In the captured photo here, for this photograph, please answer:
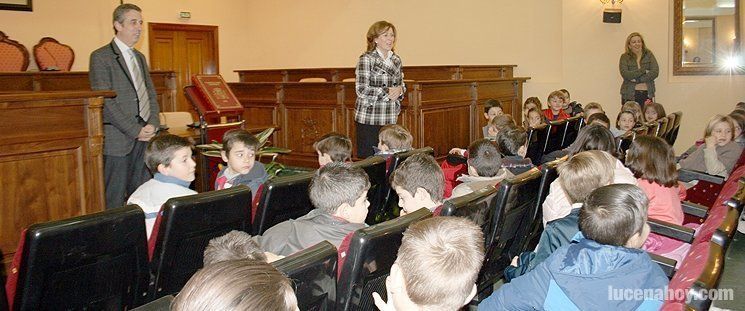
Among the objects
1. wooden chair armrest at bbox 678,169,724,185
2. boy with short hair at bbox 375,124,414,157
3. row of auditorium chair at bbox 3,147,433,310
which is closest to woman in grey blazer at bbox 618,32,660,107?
Answer: wooden chair armrest at bbox 678,169,724,185

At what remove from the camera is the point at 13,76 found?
7066 millimetres

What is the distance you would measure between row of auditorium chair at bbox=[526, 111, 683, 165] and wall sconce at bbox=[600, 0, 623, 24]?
9.26 feet

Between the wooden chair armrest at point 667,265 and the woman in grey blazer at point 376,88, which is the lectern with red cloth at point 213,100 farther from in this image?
the wooden chair armrest at point 667,265

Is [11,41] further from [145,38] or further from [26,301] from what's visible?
[26,301]

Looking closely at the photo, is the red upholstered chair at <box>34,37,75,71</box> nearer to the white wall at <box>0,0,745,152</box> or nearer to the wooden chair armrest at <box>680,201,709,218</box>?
the white wall at <box>0,0,745,152</box>

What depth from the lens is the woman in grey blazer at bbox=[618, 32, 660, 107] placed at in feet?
26.9

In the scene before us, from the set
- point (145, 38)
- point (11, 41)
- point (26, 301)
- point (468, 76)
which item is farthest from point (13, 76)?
point (26, 301)

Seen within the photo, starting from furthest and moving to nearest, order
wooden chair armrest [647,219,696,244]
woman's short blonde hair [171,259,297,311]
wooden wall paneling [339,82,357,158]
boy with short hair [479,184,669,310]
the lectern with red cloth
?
wooden wall paneling [339,82,357,158] → the lectern with red cloth → wooden chair armrest [647,219,696,244] → boy with short hair [479,184,669,310] → woman's short blonde hair [171,259,297,311]

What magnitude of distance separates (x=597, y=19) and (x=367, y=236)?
26.2 ft

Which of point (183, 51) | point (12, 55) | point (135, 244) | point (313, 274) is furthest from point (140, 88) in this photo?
point (183, 51)

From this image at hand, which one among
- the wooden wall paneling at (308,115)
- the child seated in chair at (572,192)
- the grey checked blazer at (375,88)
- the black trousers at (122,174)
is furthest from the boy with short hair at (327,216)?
the wooden wall paneling at (308,115)

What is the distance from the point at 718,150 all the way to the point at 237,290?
180 inches

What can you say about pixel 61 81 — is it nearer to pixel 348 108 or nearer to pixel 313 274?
pixel 348 108

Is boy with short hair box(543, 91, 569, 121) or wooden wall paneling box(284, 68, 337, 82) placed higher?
wooden wall paneling box(284, 68, 337, 82)
